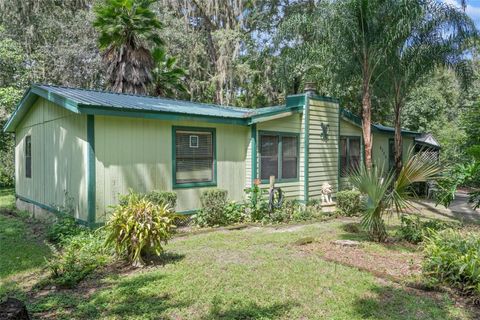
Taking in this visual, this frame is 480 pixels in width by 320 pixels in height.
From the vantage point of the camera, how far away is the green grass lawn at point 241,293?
379 cm

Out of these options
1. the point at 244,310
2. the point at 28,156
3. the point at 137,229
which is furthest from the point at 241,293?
the point at 28,156

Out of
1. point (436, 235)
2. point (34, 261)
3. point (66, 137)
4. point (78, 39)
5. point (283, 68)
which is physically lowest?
point (34, 261)

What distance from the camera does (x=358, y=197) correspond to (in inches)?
406

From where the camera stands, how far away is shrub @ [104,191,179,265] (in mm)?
5035

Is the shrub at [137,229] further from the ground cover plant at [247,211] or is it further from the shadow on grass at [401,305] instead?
the ground cover plant at [247,211]

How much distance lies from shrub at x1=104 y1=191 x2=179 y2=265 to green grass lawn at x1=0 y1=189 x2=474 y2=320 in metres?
0.31

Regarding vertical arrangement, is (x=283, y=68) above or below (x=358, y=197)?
above

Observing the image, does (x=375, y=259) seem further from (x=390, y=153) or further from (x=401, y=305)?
(x=390, y=153)

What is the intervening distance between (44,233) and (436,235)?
24.7 feet

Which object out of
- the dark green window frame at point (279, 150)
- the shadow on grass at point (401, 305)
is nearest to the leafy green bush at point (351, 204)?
the dark green window frame at point (279, 150)

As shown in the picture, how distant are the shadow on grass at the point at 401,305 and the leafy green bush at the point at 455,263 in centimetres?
36

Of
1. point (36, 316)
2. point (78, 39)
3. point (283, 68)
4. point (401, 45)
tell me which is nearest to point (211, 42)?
point (78, 39)

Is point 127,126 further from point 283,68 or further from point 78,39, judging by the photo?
point 78,39

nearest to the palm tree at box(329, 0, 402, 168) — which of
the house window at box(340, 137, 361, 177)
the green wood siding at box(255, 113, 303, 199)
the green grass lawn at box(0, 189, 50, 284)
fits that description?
the house window at box(340, 137, 361, 177)
